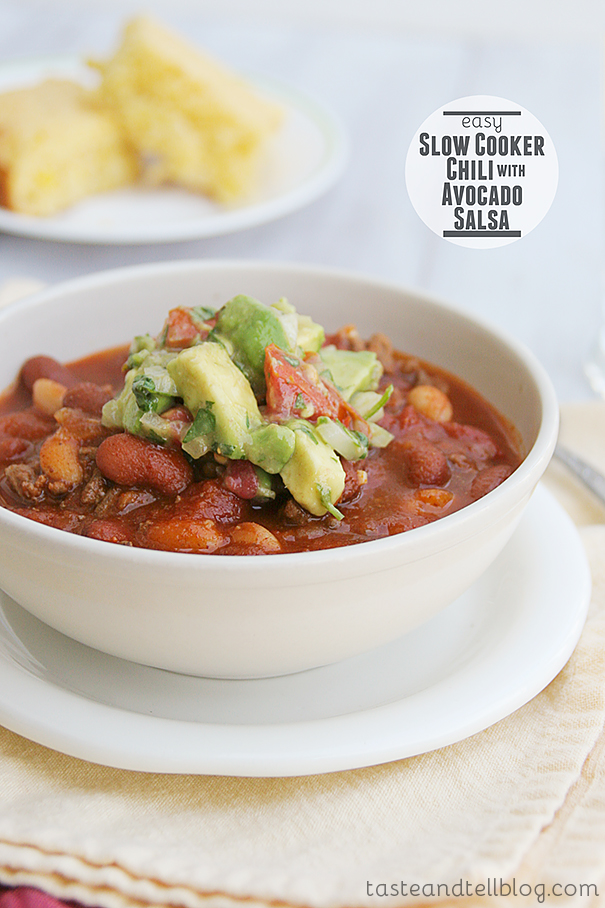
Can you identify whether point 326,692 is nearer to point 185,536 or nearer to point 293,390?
point 185,536

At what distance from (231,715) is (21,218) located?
268cm

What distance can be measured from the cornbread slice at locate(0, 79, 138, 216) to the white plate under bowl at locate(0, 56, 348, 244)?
7cm

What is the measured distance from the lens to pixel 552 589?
1.99 meters

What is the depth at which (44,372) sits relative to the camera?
2301mm

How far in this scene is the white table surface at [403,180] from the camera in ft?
12.7

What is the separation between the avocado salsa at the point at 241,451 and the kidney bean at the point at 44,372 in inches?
4.5

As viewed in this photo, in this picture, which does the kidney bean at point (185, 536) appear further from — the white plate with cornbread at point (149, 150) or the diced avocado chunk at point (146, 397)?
the white plate with cornbread at point (149, 150)

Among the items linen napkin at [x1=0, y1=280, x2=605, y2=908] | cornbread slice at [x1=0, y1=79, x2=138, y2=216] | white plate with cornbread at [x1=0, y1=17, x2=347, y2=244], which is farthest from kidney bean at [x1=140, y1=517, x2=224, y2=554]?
cornbread slice at [x1=0, y1=79, x2=138, y2=216]

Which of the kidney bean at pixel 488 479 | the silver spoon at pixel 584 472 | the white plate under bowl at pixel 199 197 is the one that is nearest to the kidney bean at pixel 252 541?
the kidney bean at pixel 488 479

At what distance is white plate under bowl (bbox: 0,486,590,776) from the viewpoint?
5.20ft

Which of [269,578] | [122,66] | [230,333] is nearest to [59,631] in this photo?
[269,578]

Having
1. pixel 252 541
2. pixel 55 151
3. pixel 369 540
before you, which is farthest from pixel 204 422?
pixel 55 151

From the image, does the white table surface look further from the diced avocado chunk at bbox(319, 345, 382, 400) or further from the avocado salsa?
the avocado salsa

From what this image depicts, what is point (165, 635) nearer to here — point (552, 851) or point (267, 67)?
point (552, 851)
